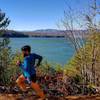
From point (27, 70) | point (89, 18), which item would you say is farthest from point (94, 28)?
point (27, 70)

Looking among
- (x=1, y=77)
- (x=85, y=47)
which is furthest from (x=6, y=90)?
(x=85, y=47)

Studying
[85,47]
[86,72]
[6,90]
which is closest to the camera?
[6,90]

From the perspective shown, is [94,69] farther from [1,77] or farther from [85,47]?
[1,77]

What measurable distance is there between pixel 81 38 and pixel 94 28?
2036mm

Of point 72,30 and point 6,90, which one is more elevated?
point 72,30

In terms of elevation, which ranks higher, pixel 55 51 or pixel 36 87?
pixel 36 87

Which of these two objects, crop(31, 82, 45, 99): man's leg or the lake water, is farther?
the lake water

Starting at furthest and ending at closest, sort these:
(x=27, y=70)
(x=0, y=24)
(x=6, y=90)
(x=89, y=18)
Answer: (x=0, y=24) < (x=89, y=18) < (x=6, y=90) < (x=27, y=70)

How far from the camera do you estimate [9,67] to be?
81.0 ft

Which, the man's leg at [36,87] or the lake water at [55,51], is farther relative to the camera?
the lake water at [55,51]

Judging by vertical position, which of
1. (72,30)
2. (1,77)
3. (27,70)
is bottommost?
(1,77)

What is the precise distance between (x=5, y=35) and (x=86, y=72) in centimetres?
776

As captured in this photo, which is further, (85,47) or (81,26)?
(85,47)

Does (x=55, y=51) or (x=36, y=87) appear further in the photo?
(x=55, y=51)
